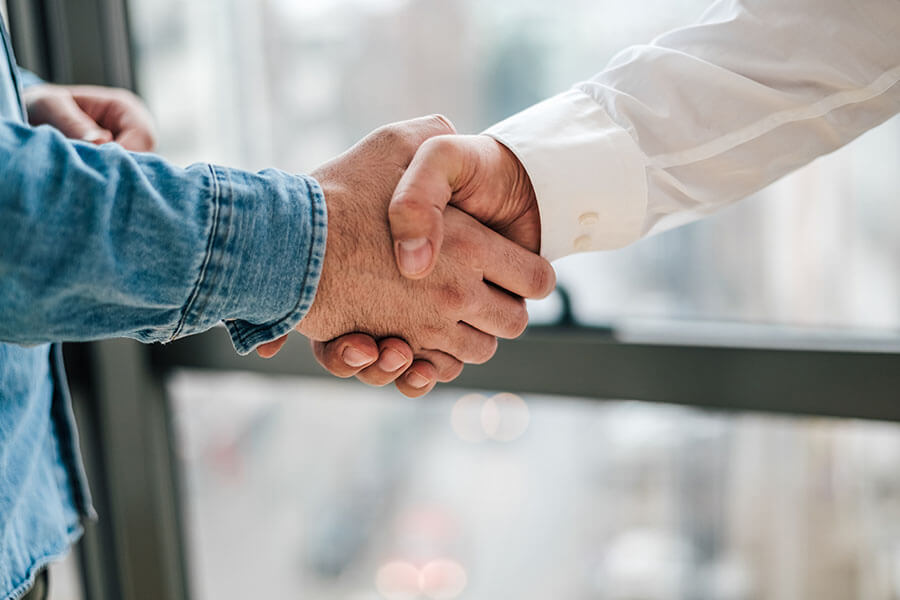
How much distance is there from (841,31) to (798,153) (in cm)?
13

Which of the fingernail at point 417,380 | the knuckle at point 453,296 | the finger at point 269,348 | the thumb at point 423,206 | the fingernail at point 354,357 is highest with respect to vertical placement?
the thumb at point 423,206

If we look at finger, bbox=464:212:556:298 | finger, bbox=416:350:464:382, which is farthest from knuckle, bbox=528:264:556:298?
finger, bbox=416:350:464:382

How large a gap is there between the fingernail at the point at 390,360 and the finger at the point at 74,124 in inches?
15.6

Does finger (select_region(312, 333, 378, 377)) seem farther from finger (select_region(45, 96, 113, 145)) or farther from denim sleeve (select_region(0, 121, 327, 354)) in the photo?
finger (select_region(45, 96, 113, 145))

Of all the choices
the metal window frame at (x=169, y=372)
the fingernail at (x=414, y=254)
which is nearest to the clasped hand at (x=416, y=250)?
→ the fingernail at (x=414, y=254)

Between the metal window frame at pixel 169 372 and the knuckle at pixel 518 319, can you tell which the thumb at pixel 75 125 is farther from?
the knuckle at pixel 518 319

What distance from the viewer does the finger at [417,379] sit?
2.92 ft

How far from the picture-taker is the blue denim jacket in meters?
0.59

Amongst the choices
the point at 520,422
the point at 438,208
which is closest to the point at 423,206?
the point at 438,208

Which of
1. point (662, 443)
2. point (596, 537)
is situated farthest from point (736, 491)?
point (596, 537)

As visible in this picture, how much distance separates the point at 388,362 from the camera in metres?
0.85

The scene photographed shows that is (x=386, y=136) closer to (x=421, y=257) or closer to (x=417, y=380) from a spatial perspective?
(x=421, y=257)

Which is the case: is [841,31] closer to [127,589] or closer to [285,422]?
[285,422]

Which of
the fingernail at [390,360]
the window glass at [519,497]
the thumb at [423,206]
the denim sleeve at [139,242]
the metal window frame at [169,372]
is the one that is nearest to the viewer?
the denim sleeve at [139,242]
